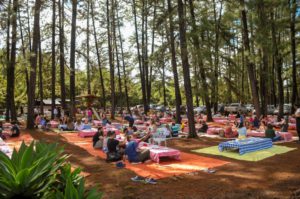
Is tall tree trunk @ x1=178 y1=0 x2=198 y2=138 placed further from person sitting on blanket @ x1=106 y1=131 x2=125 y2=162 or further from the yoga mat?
person sitting on blanket @ x1=106 y1=131 x2=125 y2=162

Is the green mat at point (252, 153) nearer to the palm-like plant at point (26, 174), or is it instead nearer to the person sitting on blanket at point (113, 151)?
the person sitting on blanket at point (113, 151)

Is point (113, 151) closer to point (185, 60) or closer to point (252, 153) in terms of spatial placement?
point (252, 153)

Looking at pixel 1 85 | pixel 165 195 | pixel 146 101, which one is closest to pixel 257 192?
pixel 165 195

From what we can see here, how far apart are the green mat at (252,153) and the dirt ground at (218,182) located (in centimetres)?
39

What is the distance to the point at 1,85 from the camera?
36.2 m

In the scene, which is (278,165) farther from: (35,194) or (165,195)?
(35,194)

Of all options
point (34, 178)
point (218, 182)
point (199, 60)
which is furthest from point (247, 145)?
point (34, 178)

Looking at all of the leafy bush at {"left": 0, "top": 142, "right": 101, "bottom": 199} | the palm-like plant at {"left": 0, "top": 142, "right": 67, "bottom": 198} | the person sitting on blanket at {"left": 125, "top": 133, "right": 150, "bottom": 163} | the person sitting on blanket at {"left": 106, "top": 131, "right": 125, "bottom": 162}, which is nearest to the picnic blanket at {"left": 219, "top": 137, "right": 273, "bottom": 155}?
the person sitting on blanket at {"left": 125, "top": 133, "right": 150, "bottom": 163}

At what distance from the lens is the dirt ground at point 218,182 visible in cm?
670

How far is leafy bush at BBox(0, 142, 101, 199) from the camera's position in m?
3.13

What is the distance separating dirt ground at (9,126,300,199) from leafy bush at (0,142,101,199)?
8.29 feet

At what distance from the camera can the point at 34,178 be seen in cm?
324

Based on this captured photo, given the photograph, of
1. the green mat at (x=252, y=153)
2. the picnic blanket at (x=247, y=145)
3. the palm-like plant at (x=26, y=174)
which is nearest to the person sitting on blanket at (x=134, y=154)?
the green mat at (x=252, y=153)

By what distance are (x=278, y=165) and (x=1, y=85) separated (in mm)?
34797
